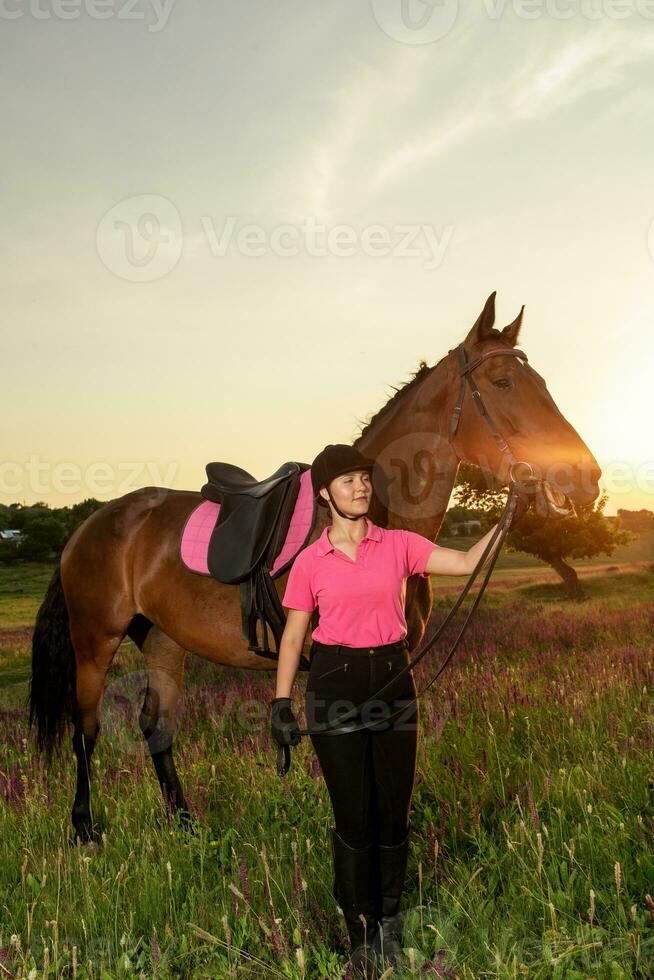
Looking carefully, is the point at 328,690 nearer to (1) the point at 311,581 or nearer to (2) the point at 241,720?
(1) the point at 311,581

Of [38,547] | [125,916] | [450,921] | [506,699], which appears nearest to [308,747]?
[506,699]

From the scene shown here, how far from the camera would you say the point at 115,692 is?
8.63 metres

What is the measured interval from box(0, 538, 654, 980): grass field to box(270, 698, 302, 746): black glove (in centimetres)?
50

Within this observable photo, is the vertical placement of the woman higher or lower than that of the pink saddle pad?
lower

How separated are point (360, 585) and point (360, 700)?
1.51 feet

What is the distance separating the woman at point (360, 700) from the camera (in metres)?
2.70

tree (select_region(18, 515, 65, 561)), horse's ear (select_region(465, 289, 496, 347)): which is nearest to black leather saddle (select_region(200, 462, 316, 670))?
horse's ear (select_region(465, 289, 496, 347))

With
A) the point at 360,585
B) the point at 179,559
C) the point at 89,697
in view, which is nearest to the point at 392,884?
the point at 360,585

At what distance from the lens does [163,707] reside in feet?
17.2

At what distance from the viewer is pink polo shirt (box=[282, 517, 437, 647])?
274 centimetres

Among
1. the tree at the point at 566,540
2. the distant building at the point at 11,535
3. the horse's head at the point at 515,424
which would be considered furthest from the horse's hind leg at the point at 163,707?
the distant building at the point at 11,535

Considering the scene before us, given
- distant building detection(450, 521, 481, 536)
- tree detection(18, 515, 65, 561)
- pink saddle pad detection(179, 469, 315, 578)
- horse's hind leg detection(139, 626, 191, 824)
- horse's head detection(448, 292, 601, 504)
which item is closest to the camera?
horse's head detection(448, 292, 601, 504)

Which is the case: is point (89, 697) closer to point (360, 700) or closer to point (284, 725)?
point (284, 725)

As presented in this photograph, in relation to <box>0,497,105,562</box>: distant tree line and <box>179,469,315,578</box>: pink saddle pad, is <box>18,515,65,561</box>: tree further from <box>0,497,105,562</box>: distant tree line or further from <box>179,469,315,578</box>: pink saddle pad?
<box>179,469,315,578</box>: pink saddle pad
